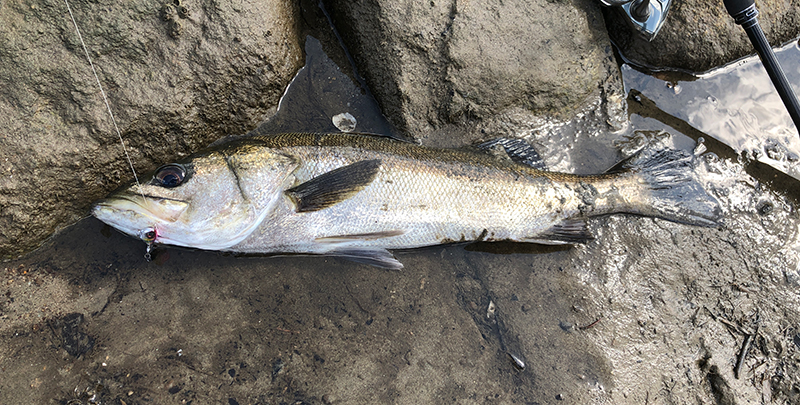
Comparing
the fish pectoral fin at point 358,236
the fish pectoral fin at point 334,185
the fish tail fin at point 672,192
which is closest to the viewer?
the fish pectoral fin at point 334,185

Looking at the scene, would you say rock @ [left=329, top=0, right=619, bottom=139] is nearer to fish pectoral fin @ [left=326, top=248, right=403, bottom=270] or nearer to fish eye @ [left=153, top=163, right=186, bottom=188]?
fish pectoral fin @ [left=326, top=248, right=403, bottom=270]

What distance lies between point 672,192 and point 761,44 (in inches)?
46.3

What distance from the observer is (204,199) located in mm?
3029

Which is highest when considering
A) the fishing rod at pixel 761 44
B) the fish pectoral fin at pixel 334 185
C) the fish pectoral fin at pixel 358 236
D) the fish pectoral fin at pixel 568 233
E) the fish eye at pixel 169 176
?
the fishing rod at pixel 761 44

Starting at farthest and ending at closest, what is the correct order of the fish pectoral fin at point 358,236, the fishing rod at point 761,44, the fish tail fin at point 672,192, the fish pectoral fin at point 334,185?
1. the fish tail fin at point 672,192
2. the fish pectoral fin at point 358,236
3. the fish pectoral fin at point 334,185
4. the fishing rod at point 761,44

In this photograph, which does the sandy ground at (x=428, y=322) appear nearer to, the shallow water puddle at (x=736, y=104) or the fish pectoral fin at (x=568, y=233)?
the fish pectoral fin at (x=568, y=233)

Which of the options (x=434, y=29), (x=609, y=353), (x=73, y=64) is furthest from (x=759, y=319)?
(x=73, y=64)

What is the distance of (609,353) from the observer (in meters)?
3.20

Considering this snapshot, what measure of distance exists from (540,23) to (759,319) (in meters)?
2.88

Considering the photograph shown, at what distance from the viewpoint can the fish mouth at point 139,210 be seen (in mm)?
2961

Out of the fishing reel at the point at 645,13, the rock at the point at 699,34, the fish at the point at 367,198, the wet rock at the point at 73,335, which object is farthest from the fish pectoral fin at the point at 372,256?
the rock at the point at 699,34

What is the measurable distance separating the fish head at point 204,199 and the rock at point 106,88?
387 millimetres

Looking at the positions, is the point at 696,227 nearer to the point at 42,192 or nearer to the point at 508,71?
the point at 508,71

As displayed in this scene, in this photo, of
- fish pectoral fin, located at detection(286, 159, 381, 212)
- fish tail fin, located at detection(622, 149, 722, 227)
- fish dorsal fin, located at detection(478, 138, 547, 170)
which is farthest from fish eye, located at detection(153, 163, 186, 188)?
fish tail fin, located at detection(622, 149, 722, 227)
